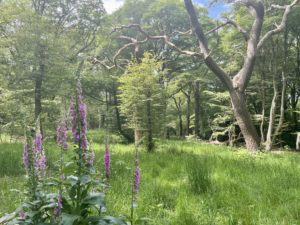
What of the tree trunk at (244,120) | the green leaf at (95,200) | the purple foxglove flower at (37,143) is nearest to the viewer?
the green leaf at (95,200)

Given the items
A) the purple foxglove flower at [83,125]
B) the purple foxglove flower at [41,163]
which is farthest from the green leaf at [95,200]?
the purple foxglove flower at [41,163]

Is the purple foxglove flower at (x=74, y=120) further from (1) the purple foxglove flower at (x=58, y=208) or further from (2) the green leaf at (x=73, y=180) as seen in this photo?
(1) the purple foxglove flower at (x=58, y=208)

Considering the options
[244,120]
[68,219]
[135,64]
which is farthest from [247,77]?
[68,219]

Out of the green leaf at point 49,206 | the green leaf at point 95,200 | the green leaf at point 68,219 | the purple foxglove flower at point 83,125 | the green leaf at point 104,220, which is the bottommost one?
the green leaf at point 104,220

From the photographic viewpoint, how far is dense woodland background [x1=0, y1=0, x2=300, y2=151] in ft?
28.5

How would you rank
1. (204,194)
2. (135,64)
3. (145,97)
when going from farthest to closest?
1. (135,64)
2. (145,97)
3. (204,194)

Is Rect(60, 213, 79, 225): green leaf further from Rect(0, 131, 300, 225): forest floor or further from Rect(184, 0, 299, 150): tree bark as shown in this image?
Rect(184, 0, 299, 150): tree bark

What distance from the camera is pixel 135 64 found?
8828 millimetres

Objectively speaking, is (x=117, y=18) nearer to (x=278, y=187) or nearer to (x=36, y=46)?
(x=36, y=46)

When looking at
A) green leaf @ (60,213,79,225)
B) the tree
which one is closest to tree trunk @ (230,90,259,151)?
the tree

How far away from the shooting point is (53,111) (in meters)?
12.9

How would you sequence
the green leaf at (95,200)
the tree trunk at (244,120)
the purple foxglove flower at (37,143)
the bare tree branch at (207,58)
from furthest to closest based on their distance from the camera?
the bare tree branch at (207,58), the tree trunk at (244,120), the purple foxglove flower at (37,143), the green leaf at (95,200)

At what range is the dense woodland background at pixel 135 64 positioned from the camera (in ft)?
28.5

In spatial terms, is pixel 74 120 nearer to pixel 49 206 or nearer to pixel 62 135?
pixel 62 135
